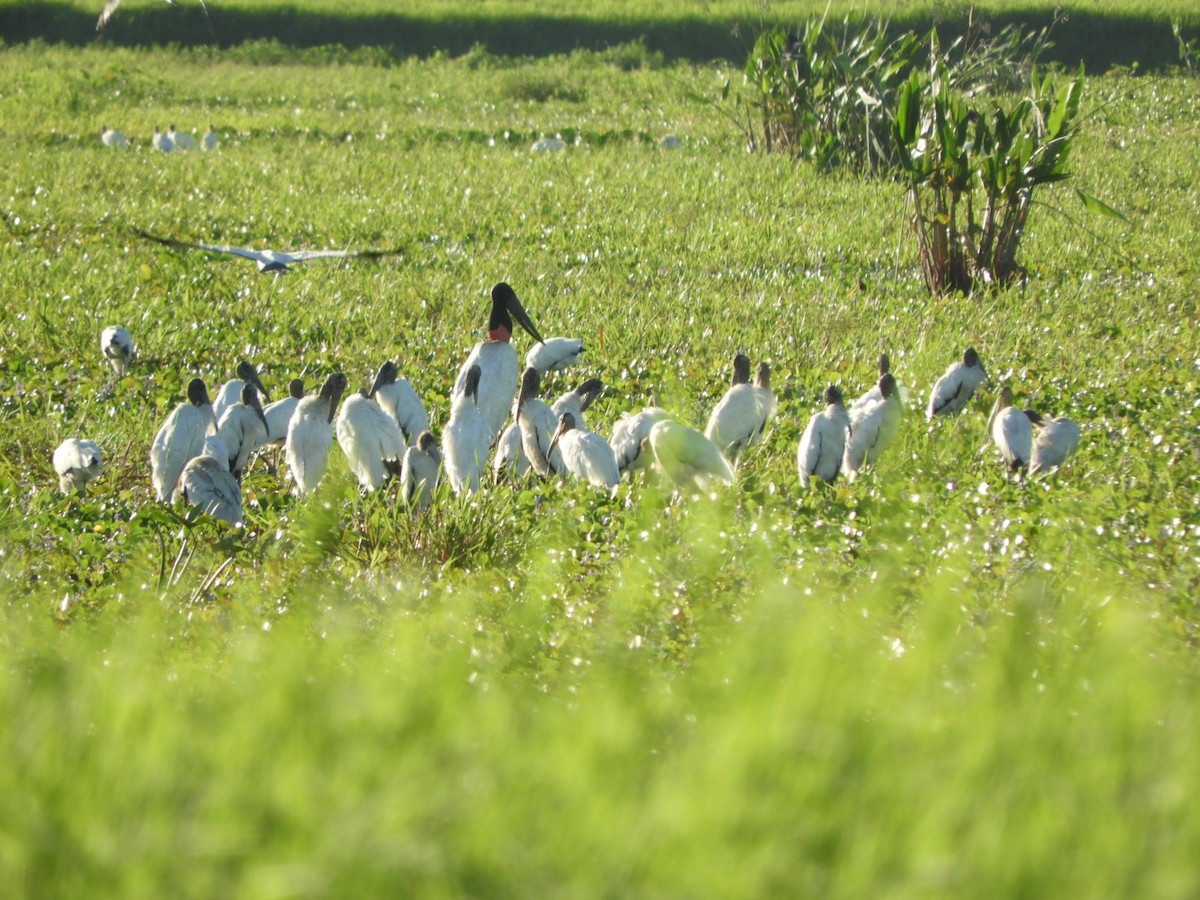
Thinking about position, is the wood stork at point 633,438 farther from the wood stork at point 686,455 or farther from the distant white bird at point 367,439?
the distant white bird at point 367,439

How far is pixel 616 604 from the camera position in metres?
3.44

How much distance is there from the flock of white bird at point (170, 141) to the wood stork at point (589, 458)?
12251mm

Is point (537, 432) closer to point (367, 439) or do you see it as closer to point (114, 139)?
point (367, 439)

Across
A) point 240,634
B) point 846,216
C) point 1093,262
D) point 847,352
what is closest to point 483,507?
point 240,634

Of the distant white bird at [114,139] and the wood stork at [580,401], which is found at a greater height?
the distant white bird at [114,139]

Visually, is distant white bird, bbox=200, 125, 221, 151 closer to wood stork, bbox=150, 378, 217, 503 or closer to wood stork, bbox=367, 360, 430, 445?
wood stork, bbox=367, 360, 430, 445

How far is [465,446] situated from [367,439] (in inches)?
16.9

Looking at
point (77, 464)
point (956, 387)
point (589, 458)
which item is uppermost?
point (956, 387)

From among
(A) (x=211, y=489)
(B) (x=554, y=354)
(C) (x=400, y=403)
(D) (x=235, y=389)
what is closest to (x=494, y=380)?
(C) (x=400, y=403)

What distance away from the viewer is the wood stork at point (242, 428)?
551 cm

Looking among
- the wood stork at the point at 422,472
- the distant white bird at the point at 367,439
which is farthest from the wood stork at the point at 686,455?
the distant white bird at the point at 367,439

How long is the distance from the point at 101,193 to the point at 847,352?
8678mm

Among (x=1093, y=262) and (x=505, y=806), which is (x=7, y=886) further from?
(x=1093, y=262)

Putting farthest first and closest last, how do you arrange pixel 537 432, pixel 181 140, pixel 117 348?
1. pixel 181 140
2. pixel 117 348
3. pixel 537 432
